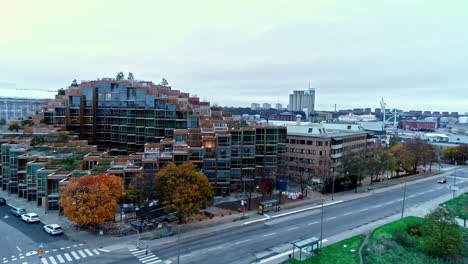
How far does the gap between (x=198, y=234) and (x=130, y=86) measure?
205 feet

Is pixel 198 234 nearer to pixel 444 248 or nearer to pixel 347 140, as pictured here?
pixel 444 248

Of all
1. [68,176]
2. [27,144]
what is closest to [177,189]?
[68,176]

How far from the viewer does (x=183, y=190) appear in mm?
52344

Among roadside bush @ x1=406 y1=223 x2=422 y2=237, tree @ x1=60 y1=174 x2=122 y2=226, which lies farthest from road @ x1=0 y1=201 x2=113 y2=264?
roadside bush @ x1=406 y1=223 x2=422 y2=237

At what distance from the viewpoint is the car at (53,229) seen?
49.1 m

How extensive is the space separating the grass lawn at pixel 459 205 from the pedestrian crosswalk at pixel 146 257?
198 feet

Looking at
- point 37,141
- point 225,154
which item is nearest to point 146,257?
point 225,154

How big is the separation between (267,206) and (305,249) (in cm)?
2135

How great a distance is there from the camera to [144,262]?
133 feet

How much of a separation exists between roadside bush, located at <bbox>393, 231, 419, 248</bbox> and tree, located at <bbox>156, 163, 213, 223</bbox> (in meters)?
32.7

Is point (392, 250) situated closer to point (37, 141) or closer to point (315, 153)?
point (315, 153)

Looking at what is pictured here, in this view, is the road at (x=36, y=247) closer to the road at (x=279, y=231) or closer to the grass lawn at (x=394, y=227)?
the road at (x=279, y=231)

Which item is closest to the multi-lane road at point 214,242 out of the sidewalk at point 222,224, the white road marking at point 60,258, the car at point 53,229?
the white road marking at point 60,258

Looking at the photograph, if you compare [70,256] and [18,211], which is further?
[18,211]
